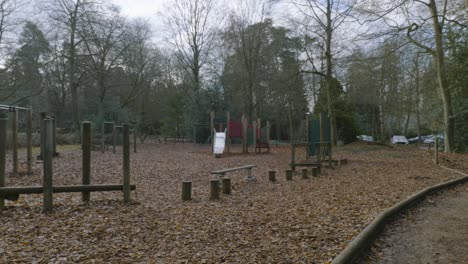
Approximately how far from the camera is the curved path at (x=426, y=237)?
383 centimetres

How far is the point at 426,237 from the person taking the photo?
15.0 ft

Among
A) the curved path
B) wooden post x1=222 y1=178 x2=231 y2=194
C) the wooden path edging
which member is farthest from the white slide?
the curved path

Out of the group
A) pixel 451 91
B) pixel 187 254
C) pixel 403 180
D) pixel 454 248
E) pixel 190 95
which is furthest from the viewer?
pixel 190 95

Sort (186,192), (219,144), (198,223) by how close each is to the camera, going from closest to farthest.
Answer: (198,223)
(186,192)
(219,144)

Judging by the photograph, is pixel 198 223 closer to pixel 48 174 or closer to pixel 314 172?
pixel 48 174

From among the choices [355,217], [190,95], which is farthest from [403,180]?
[190,95]

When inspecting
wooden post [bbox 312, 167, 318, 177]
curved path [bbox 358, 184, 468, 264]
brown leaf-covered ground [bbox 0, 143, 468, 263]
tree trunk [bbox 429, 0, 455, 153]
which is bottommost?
curved path [bbox 358, 184, 468, 264]

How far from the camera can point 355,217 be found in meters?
5.21

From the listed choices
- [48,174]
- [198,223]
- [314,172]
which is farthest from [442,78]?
[48,174]

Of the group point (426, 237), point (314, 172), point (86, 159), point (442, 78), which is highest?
point (442, 78)

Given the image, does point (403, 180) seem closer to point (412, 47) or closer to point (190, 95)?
point (412, 47)

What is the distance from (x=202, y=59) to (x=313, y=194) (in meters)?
26.5

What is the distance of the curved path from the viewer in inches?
151

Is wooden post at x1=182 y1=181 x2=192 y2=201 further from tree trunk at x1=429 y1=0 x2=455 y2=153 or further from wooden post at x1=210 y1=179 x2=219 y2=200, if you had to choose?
tree trunk at x1=429 y1=0 x2=455 y2=153
